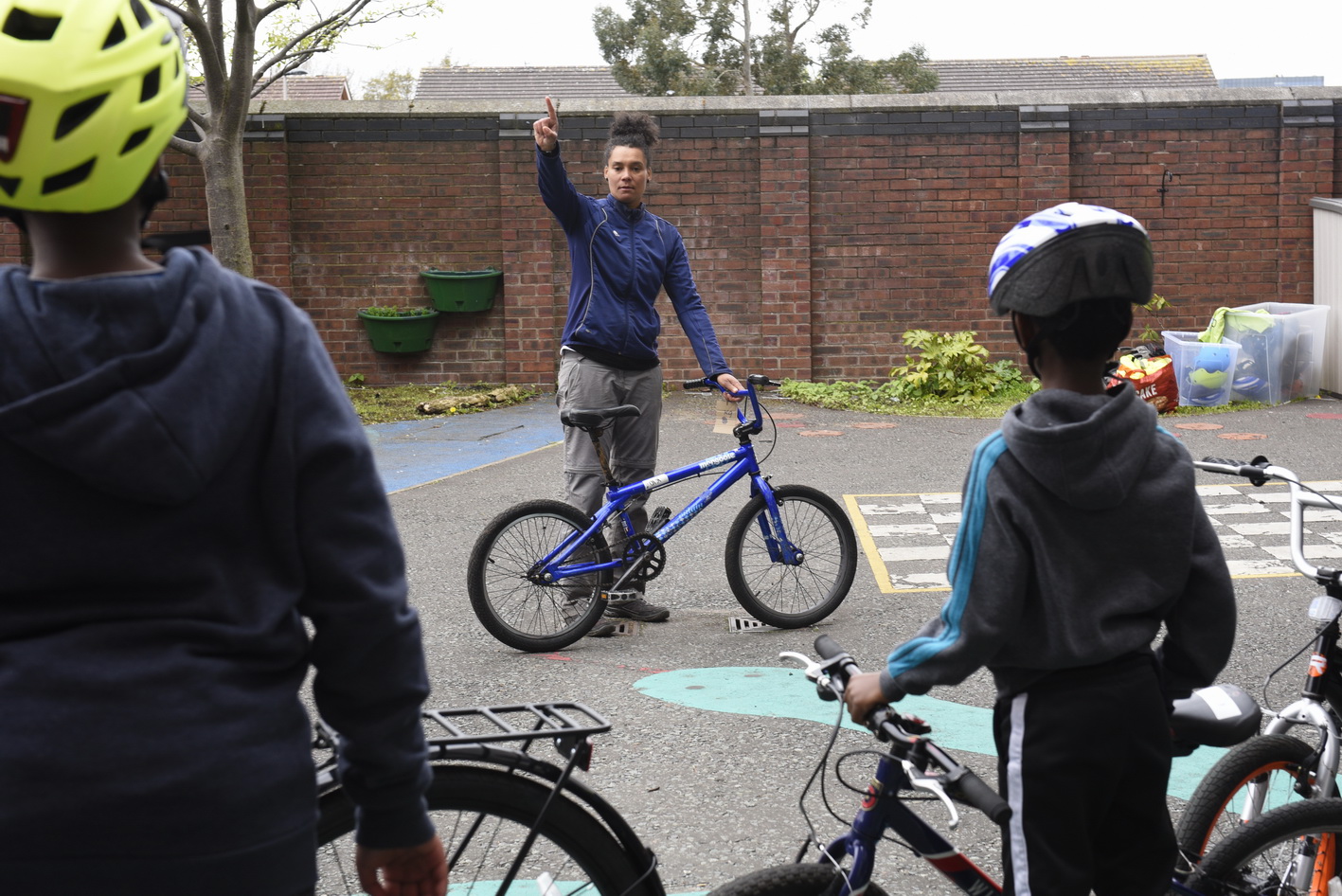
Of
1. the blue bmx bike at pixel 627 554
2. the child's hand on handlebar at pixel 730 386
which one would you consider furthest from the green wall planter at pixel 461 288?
the child's hand on handlebar at pixel 730 386

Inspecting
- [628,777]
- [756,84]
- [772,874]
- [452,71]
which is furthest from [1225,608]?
[452,71]

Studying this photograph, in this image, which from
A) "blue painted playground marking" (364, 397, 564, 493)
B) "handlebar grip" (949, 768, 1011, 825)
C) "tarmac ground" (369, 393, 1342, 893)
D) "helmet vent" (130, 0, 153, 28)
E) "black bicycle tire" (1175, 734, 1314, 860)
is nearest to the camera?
"helmet vent" (130, 0, 153, 28)

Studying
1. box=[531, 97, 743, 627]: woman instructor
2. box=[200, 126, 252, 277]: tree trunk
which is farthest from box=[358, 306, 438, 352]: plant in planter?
box=[531, 97, 743, 627]: woman instructor

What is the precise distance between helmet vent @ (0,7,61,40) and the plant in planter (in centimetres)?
1357

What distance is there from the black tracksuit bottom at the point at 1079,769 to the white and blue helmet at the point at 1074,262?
0.64 meters

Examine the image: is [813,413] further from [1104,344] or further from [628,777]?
[1104,344]

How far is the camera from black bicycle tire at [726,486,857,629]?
6.21 m

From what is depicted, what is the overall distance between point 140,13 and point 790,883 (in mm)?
1701

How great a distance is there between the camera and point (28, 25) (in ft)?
4.92

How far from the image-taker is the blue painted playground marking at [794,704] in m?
4.65

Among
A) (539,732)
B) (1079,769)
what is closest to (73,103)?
(539,732)

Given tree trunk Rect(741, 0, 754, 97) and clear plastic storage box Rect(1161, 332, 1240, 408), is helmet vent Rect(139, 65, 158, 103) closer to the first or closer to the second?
clear plastic storage box Rect(1161, 332, 1240, 408)

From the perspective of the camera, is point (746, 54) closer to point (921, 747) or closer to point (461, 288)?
point (461, 288)

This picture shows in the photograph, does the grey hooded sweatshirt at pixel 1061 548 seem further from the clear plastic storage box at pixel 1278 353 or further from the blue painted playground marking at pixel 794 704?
the clear plastic storage box at pixel 1278 353
